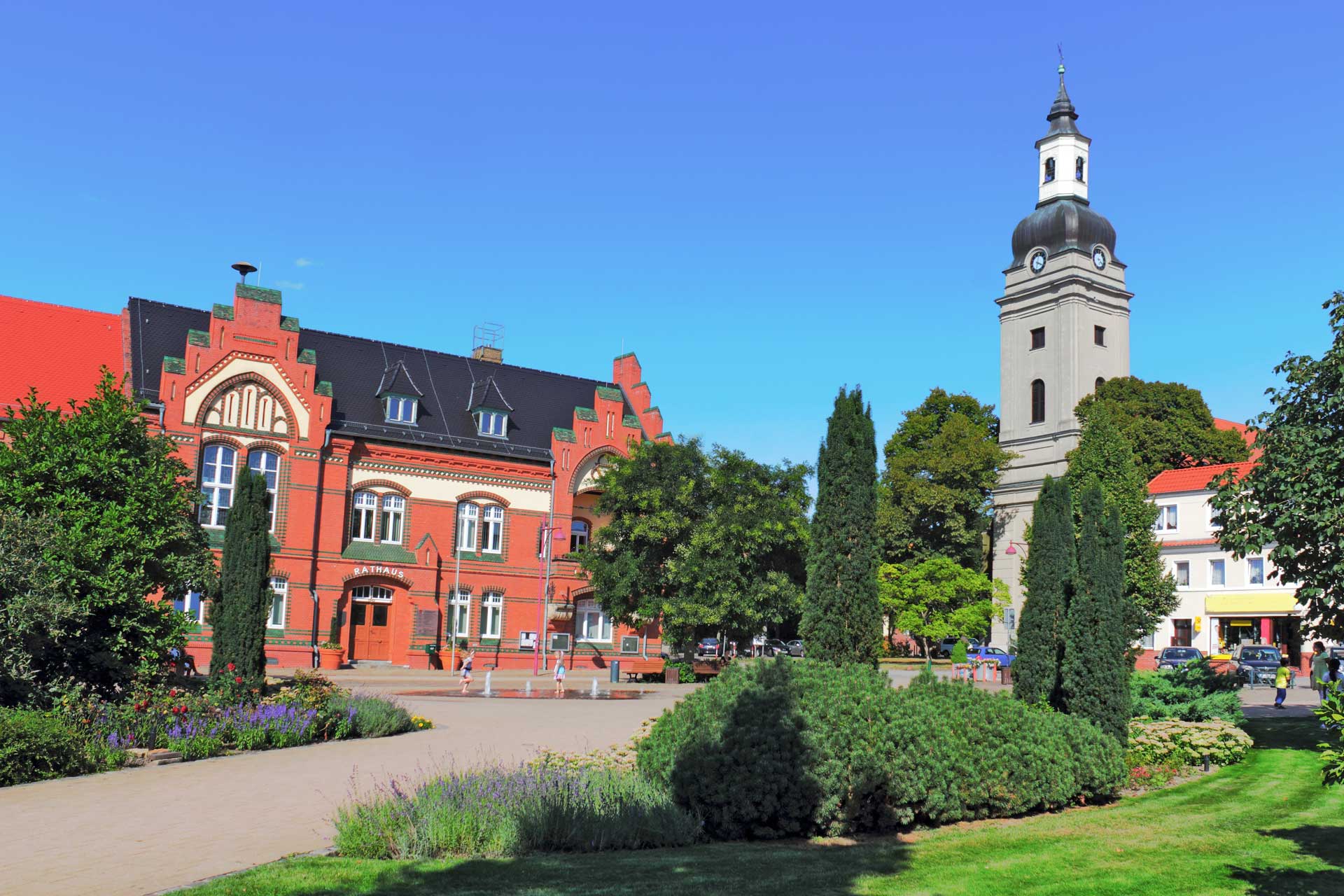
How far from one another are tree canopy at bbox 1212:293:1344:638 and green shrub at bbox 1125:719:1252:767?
115 inches

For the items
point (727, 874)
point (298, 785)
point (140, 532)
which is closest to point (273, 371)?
point (140, 532)

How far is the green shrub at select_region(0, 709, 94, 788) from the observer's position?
44.5 feet

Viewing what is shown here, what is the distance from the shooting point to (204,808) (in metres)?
12.1

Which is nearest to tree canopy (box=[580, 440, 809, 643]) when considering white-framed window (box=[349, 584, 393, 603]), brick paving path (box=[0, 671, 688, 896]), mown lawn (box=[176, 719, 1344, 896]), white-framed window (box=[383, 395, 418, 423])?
white-framed window (box=[349, 584, 393, 603])

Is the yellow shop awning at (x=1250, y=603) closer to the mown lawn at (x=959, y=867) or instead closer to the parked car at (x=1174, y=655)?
the parked car at (x=1174, y=655)

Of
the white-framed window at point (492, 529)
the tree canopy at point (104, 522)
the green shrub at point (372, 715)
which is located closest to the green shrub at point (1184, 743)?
the green shrub at point (372, 715)

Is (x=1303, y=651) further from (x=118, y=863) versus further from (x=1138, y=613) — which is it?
(x=118, y=863)

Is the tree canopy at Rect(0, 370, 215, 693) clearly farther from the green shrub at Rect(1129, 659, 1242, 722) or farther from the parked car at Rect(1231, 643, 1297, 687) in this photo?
the parked car at Rect(1231, 643, 1297, 687)

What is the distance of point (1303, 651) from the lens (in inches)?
2068

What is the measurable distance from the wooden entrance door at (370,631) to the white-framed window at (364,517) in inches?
108

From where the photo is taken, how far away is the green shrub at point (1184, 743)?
55.0 feet

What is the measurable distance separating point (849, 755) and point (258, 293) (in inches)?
1441

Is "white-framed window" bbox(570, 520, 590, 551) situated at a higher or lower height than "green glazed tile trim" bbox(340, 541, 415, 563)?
higher

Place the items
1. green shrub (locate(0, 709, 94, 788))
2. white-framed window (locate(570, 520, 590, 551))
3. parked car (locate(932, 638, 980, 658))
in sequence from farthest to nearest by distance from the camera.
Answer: parked car (locate(932, 638, 980, 658)) < white-framed window (locate(570, 520, 590, 551)) < green shrub (locate(0, 709, 94, 788))
